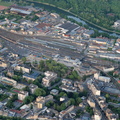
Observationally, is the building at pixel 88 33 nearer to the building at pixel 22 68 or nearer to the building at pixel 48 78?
the building at pixel 48 78

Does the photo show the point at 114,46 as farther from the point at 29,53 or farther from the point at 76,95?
the point at 76,95

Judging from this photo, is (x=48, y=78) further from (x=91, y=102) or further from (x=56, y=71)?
(x=91, y=102)

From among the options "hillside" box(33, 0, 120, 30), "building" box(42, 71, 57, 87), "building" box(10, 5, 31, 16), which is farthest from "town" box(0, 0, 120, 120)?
"hillside" box(33, 0, 120, 30)

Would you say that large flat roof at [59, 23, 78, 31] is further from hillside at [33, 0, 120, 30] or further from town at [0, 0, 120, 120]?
hillside at [33, 0, 120, 30]

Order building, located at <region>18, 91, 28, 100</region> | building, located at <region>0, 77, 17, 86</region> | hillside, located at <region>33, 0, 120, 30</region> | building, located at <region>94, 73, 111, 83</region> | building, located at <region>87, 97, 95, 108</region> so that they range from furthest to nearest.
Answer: hillside, located at <region>33, 0, 120, 30</region>, building, located at <region>94, 73, 111, 83</region>, building, located at <region>0, 77, 17, 86</region>, building, located at <region>18, 91, 28, 100</region>, building, located at <region>87, 97, 95, 108</region>

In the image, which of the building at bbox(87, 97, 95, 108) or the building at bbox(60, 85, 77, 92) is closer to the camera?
the building at bbox(87, 97, 95, 108)

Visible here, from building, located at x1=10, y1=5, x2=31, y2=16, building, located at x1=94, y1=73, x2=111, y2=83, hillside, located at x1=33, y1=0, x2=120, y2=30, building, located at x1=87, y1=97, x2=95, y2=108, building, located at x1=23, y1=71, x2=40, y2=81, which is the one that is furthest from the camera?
building, located at x1=10, y1=5, x2=31, y2=16
